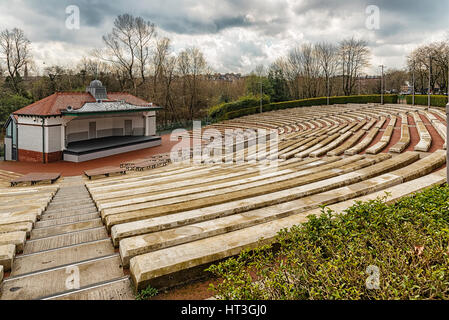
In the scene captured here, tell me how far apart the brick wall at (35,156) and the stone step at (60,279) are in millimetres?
23393

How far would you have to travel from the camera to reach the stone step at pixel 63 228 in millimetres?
5169

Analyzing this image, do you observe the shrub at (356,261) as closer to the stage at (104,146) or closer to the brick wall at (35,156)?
the stage at (104,146)

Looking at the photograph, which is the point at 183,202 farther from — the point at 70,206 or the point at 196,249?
the point at 70,206

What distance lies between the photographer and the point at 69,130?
87.6ft

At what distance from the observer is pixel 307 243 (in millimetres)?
3445

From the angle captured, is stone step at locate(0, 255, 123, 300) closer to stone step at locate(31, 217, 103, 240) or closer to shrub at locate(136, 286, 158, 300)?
shrub at locate(136, 286, 158, 300)


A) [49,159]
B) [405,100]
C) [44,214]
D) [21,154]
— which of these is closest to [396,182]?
[44,214]

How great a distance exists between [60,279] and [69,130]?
2651 centimetres

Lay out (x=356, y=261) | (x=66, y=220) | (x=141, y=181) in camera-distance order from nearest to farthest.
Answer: (x=356, y=261)
(x=66, y=220)
(x=141, y=181)

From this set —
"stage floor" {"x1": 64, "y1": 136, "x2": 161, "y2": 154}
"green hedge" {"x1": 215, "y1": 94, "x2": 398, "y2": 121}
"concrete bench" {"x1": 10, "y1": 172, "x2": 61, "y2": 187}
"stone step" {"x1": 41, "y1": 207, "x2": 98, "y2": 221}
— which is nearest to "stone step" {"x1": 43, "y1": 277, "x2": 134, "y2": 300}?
"stone step" {"x1": 41, "y1": 207, "x2": 98, "y2": 221}

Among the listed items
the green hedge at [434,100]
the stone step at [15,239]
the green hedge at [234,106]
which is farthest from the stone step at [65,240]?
the green hedge at [234,106]

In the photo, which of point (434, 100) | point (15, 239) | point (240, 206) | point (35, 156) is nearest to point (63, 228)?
point (15, 239)
